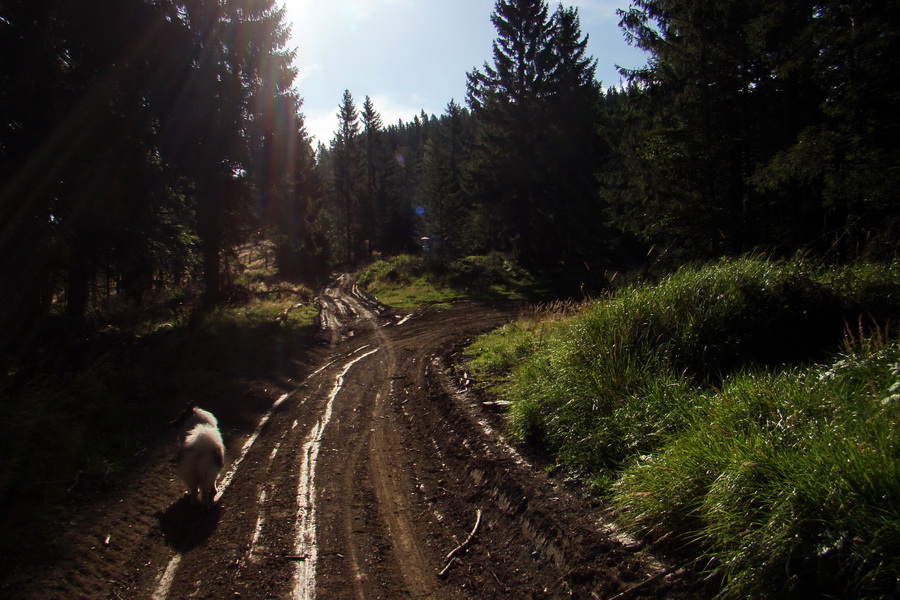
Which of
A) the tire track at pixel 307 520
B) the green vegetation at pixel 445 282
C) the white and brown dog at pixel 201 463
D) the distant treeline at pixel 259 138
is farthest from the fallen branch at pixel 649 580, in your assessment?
the green vegetation at pixel 445 282

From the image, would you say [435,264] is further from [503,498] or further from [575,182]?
[503,498]

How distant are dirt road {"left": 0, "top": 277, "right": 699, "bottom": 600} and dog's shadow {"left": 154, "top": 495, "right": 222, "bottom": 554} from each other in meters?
0.02

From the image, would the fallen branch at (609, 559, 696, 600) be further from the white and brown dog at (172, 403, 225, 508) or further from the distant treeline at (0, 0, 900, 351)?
the distant treeline at (0, 0, 900, 351)

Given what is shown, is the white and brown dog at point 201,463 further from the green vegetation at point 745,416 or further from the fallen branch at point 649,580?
the fallen branch at point 649,580

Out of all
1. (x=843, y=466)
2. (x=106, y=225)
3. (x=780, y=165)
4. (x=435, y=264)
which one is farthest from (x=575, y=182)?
(x=843, y=466)

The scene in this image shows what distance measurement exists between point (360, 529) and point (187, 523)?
205 centimetres


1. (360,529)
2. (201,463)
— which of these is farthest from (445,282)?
(360,529)

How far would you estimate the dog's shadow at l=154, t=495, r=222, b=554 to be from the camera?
17.0 feet

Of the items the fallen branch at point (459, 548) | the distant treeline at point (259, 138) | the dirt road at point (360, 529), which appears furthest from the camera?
the distant treeline at point (259, 138)

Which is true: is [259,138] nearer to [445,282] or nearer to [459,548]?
[445,282]

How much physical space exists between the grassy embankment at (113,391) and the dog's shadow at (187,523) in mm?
1229

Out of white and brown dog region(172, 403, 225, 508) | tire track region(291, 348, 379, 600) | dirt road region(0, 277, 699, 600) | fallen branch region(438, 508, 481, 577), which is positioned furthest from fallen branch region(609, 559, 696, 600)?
white and brown dog region(172, 403, 225, 508)

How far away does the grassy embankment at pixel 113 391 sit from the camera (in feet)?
20.2

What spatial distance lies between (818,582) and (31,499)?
302 inches
